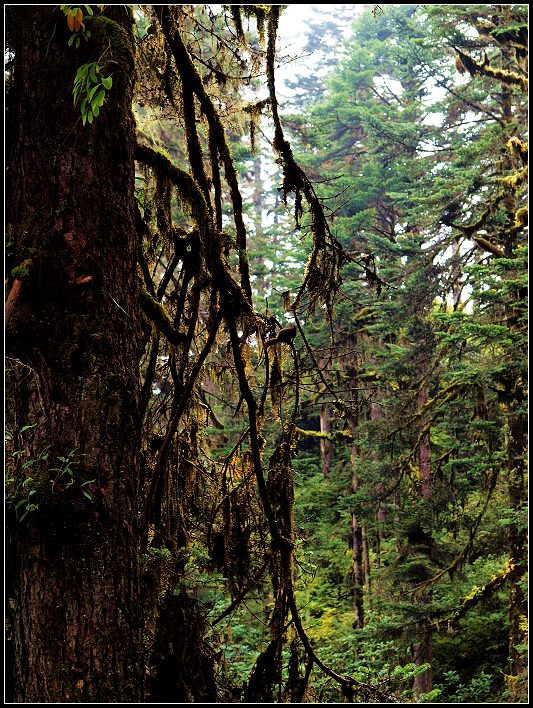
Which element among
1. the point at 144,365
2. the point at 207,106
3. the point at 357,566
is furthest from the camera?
the point at 357,566

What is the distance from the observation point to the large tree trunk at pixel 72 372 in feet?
7.67

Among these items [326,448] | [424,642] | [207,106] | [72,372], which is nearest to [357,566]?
[326,448]

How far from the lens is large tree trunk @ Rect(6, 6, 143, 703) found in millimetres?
2338

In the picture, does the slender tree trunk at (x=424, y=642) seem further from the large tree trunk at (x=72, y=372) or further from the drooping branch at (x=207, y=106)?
the large tree trunk at (x=72, y=372)

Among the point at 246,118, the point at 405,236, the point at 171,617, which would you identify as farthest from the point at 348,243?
the point at 171,617

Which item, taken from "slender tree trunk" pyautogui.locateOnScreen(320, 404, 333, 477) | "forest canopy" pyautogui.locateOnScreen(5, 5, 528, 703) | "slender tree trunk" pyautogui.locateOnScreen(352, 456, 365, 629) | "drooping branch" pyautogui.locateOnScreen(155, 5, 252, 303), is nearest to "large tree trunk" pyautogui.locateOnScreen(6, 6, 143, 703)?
"forest canopy" pyautogui.locateOnScreen(5, 5, 528, 703)

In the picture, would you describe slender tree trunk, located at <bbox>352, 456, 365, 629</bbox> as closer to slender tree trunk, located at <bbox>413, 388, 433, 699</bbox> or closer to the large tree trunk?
slender tree trunk, located at <bbox>413, 388, 433, 699</bbox>

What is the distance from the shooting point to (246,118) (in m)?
4.73

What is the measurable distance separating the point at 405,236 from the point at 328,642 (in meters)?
10.2

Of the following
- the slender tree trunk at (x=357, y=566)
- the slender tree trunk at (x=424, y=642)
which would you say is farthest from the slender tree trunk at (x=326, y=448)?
the slender tree trunk at (x=424, y=642)

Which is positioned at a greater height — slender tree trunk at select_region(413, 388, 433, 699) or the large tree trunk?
the large tree trunk

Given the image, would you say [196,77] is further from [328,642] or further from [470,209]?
[328,642]

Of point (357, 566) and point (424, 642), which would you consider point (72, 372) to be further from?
point (357, 566)

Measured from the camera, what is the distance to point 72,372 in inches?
100
